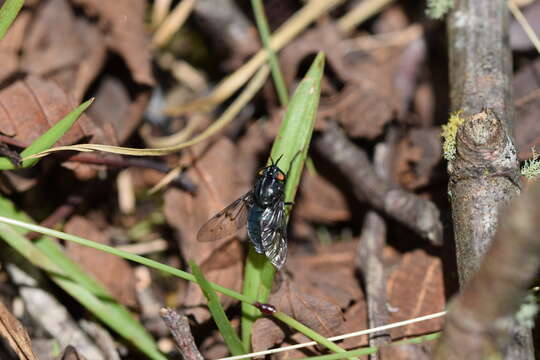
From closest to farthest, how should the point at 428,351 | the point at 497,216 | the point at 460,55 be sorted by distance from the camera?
1. the point at 497,216
2. the point at 428,351
3. the point at 460,55

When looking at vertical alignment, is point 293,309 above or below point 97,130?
below

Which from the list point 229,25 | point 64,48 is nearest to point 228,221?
point 229,25

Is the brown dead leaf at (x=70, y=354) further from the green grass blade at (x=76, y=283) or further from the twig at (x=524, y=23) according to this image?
the twig at (x=524, y=23)

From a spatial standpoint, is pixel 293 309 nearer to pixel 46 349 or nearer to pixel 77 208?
pixel 46 349

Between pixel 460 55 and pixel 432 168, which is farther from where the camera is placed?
pixel 432 168

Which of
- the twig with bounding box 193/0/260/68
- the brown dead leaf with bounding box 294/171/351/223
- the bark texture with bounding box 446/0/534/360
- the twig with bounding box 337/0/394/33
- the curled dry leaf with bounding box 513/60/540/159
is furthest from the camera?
the twig with bounding box 337/0/394/33

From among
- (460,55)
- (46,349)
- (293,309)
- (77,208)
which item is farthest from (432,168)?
(46,349)

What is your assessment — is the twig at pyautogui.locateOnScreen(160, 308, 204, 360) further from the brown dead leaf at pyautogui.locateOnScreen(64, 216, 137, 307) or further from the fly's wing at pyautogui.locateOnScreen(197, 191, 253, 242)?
the brown dead leaf at pyautogui.locateOnScreen(64, 216, 137, 307)

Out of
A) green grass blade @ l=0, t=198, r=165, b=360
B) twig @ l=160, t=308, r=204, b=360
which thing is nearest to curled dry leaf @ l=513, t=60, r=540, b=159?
twig @ l=160, t=308, r=204, b=360
